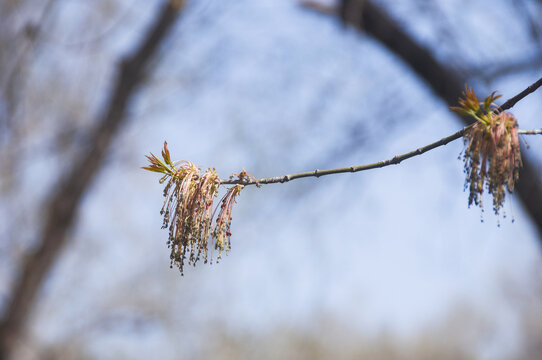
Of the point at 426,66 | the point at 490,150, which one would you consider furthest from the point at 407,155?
the point at 426,66

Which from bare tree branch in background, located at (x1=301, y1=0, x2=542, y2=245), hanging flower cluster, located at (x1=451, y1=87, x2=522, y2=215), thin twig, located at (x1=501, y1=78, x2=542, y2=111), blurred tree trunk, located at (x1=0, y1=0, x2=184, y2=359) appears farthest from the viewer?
blurred tree trunk, located at (x1=0, y1=0, x2=184, y2=359)

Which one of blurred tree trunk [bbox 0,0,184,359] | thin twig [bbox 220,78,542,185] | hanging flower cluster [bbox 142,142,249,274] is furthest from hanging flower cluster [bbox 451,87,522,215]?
blurred tree trunk [bbox 0,0,184,359]

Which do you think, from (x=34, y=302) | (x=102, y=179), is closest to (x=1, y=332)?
(x=34, y=302)

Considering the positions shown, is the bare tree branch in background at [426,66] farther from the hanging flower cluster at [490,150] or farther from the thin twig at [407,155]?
the thin twig at [407,155]

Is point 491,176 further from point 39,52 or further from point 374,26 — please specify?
point 39,52

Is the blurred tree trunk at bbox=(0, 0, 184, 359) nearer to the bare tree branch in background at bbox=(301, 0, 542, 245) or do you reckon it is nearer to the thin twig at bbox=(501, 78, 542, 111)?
the bare tree branch in background at bbox=(301, 0, 542, 245)

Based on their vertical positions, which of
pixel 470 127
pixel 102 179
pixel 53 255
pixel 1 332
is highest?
pixel 102 179
